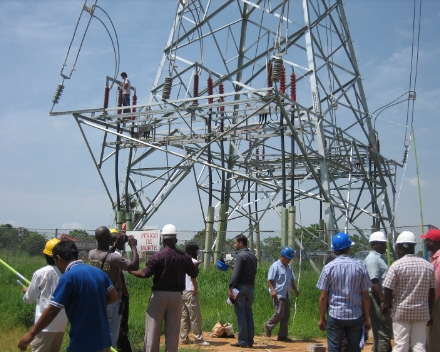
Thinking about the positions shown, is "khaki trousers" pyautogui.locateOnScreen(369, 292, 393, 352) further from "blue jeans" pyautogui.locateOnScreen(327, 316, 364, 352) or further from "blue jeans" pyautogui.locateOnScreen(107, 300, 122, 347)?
"blue jeans" pyautogui.locateOnScreen(107, 300, 122, 347)

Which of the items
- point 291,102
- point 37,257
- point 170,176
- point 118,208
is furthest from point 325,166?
point 37,257

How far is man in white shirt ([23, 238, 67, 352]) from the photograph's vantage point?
6.08m

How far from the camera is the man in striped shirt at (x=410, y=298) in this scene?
22.8ft

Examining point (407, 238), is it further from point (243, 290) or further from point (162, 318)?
point (243, 290)

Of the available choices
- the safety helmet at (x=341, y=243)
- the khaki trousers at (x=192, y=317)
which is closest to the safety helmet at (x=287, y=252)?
the khaki trousers at (x=192, y=317)

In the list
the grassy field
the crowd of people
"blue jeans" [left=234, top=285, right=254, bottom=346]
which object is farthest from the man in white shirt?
"blue jeans" [left=234, top=285, right=254, bottom=346]

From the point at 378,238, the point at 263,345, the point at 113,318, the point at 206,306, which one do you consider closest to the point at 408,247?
the point at 378,238

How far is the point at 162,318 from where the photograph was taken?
7.66m

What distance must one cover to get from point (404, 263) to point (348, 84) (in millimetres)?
13143

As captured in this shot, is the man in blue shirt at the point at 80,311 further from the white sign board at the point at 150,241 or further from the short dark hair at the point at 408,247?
the white sign board at the point at 150,241

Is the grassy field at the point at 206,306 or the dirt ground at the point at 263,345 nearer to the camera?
the dirt ground at the point at 263,345

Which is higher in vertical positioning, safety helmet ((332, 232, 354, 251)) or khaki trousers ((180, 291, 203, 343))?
safety helmet ((332, 232, 354, 251))

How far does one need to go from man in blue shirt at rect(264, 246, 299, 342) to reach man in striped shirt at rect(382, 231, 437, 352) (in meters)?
4.01

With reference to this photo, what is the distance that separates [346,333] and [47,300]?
3252mm
